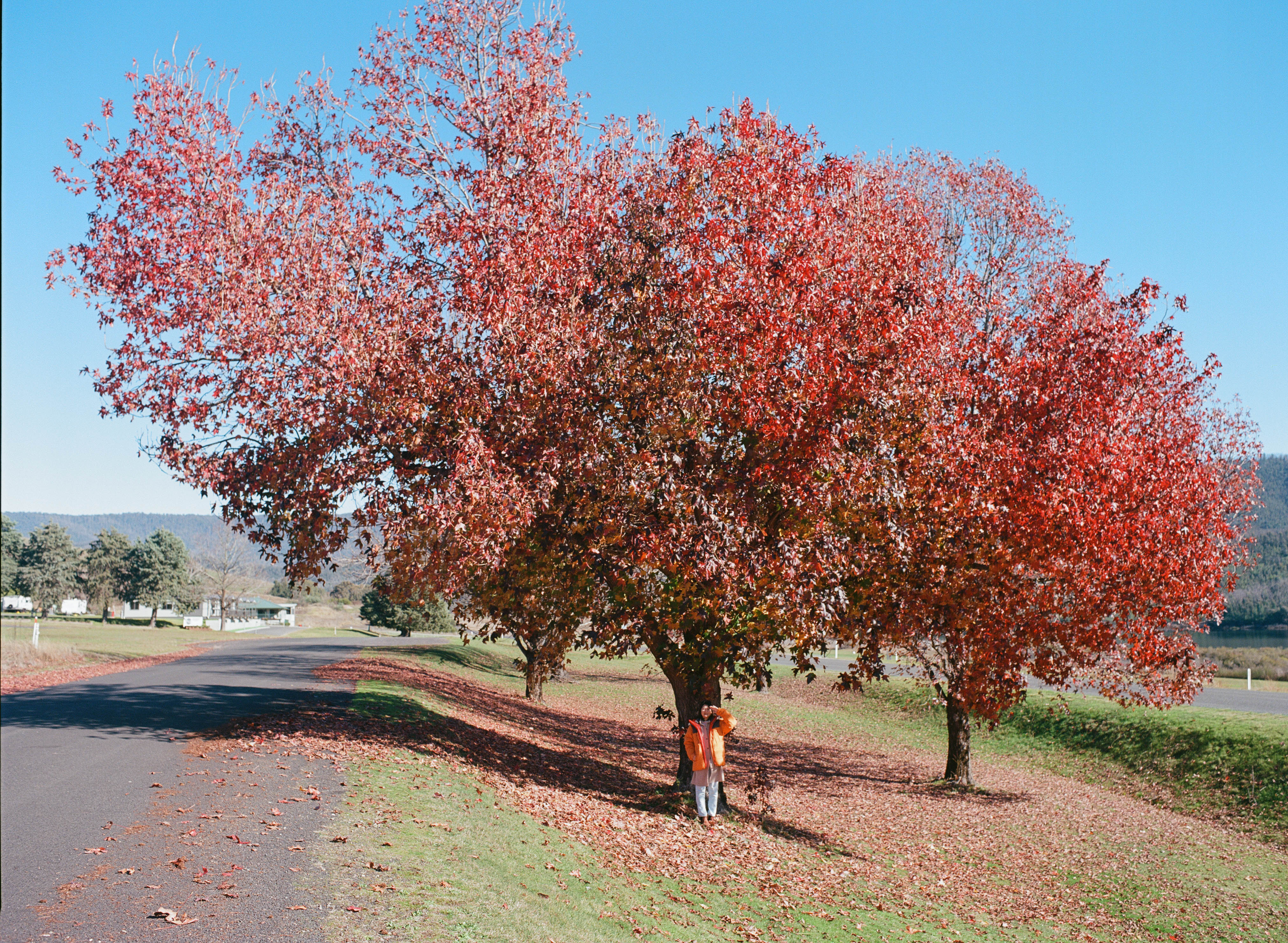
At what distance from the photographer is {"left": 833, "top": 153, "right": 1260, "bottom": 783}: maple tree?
13438 millimetres

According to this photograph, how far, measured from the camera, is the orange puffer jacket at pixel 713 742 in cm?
1402

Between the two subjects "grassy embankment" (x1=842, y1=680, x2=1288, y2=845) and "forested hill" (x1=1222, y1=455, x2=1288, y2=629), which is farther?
"forested hill" (x1=1222, y1=455, x2=1288, y2=629)

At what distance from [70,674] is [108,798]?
1895 cm

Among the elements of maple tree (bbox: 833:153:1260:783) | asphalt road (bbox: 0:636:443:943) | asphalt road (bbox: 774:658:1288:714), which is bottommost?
asphalt road (bbox: 774:658:1288:714)

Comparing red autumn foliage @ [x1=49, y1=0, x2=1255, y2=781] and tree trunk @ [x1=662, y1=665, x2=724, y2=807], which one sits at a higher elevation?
red autumn foliage @ [x1=49, y1=0, x2=1255, y2=781]

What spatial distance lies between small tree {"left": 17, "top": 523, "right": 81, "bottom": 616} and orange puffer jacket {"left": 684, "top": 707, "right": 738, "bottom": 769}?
8579 centimetres

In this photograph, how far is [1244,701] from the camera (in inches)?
1139

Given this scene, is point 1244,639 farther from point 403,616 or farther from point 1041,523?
point 1041,523

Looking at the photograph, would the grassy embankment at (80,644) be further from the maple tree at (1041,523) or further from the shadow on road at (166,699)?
the maple tree at (1041,523)

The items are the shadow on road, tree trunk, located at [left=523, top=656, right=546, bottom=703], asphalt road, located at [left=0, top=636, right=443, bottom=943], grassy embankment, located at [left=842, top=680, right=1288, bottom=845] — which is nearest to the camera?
asphalt road, located at [left=0, top=636, right=443, bottom=943]

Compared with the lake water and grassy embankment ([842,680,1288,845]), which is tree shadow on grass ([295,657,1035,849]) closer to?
grassy embankment ([842,680,1288,845])

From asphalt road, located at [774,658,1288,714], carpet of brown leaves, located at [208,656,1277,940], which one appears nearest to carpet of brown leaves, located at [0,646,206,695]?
carpet of brown leaves, located at [208,656,1277,940]

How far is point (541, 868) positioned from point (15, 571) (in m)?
89.7

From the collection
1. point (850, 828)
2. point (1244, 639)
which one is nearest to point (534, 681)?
A: point (850, 828)
